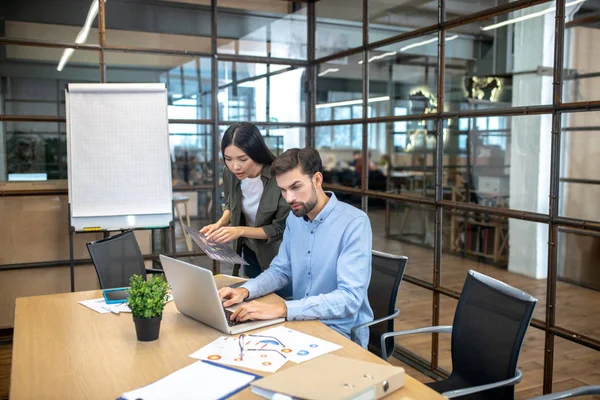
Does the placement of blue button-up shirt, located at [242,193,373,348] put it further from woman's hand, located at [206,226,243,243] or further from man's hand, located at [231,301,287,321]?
woman's hand, located at [206,226,243,243]

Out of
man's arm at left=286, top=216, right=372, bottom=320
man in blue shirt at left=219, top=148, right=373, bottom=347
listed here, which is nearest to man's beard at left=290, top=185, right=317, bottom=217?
man in blue shirt at left=219, top=148, right=373, bottom=347

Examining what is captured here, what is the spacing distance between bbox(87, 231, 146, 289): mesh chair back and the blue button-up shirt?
3.42 feet

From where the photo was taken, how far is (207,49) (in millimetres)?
4352

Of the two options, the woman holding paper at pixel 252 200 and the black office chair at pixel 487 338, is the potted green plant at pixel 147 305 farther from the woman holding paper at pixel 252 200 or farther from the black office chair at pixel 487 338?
the black office chair at pixel 487 338

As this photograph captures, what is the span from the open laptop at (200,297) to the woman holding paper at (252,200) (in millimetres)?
528

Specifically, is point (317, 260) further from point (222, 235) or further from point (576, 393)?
point (576, 393)

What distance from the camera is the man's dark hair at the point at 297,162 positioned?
7.06 feet

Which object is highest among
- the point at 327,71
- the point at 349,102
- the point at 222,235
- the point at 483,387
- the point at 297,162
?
the point at 327,71

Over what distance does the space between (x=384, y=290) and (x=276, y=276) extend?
1.63 ft

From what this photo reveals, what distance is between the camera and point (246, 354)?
5.60 feet

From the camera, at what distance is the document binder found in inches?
51.1

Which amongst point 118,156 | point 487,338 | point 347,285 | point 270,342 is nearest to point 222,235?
point 347,285

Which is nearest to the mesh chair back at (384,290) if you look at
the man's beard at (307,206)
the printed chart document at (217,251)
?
the man's beard at (307,206)

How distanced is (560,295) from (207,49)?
3.06m
